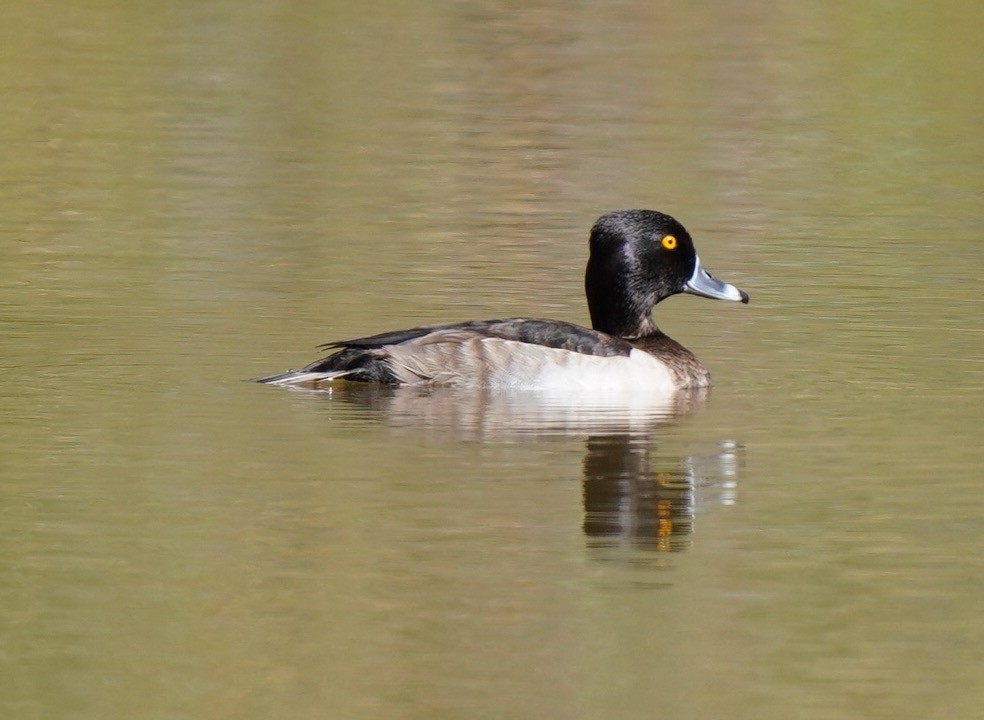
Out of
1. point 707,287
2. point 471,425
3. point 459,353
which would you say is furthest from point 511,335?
point 707,287

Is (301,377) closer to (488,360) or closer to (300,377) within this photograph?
(300,377)

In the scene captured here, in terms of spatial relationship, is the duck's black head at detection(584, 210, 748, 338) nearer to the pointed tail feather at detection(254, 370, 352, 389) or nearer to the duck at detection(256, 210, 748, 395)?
the duck at detection(256, 210, 748, 395)

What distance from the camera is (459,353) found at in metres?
12.2

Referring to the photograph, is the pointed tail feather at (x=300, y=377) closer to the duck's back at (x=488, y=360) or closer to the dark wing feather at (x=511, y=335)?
the duck's back at (x=488, y=360)

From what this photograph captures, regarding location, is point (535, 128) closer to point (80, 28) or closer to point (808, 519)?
point (80, 28)

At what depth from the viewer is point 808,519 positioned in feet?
31.0

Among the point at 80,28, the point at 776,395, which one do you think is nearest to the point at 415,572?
the point at 776,395

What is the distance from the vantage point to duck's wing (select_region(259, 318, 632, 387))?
40.0 ft

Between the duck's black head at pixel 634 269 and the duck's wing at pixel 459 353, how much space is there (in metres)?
0.86

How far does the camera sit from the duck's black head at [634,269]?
13109 mm

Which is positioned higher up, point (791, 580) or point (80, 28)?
point (80, 28)

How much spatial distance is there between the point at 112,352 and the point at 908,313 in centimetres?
501

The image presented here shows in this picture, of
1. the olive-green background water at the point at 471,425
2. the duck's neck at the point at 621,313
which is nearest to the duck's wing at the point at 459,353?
the olive-green background water at the point at 471,425

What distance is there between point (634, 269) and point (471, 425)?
222cm
